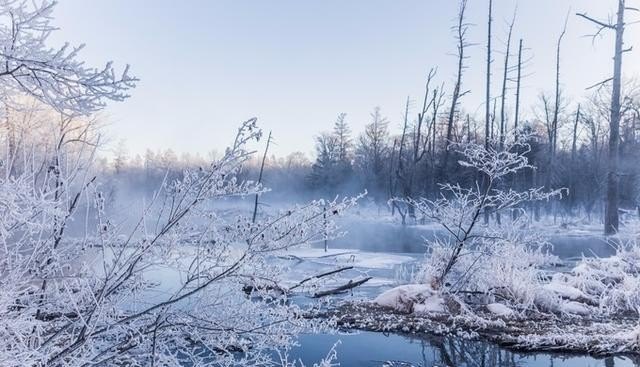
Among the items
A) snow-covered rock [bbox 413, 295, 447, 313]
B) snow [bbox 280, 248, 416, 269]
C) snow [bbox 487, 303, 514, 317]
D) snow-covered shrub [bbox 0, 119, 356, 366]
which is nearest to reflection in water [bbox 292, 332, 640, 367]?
snow-covered rock [bbox 413, 295, 447, 313]

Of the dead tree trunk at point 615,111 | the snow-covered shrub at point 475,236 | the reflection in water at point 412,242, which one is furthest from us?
the reflection in water at point 412,242

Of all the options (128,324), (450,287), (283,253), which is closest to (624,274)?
(450,287)

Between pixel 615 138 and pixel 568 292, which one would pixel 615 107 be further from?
pixel 568 292

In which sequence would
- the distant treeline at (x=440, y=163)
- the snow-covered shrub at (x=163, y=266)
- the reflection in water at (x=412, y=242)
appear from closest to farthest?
the snow-covered shrub at (x=163, y=266) < the reflection in water at (x=412, y=242) < the distant treeline at (x=440, y=163)

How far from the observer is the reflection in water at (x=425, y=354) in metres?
6.24

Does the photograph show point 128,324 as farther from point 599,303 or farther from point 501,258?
point 599,303

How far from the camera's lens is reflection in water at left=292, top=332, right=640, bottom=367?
20.5ft

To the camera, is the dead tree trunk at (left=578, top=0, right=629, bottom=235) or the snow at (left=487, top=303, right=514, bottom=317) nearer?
the snow at (left=487, top=303, right=514, bottom=317)

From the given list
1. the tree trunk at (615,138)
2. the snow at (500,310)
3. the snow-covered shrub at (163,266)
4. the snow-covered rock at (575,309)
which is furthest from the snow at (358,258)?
the snow-covered shrub at (163,266)

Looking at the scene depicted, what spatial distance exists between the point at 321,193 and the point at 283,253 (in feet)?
133

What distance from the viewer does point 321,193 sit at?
43594 mm

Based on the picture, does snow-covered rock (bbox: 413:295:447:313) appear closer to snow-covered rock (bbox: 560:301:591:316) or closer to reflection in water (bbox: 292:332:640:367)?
reflection in water (bbox: 292:332:640:367)

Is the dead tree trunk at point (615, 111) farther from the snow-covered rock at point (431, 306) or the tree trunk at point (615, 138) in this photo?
the snow-covered rock at point (431, 306)

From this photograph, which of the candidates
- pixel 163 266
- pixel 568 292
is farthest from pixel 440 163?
pixel 163 266
